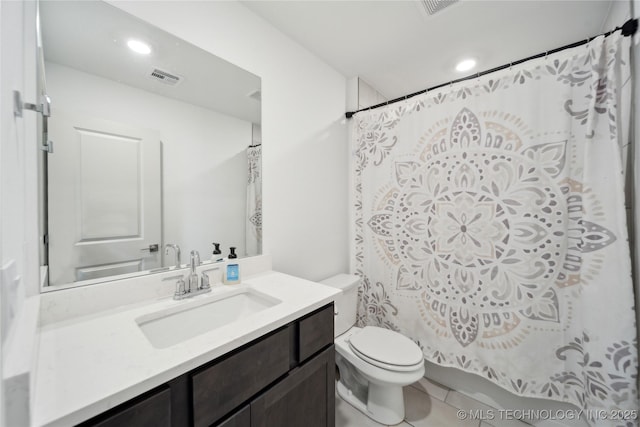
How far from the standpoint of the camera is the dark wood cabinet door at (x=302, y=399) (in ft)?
2.68

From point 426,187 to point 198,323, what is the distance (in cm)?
149

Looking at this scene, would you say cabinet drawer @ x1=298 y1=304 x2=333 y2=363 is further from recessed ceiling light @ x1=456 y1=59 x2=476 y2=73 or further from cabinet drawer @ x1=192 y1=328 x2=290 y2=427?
recessed ceiling light @ x1=456 y1=59 x2=476 y2=73

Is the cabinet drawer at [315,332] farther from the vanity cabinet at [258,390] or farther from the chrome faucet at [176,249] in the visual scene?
the chrome faucet at [176,249]

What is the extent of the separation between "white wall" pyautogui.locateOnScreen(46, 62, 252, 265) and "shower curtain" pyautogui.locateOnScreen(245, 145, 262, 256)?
31mm

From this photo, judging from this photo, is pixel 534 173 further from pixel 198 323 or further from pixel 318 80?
pixel 198 323

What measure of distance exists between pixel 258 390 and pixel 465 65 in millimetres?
2578

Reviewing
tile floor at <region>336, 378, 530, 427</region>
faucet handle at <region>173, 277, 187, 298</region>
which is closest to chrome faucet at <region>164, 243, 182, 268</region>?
faucet handle at <region>173, 277, 187, 298</region>

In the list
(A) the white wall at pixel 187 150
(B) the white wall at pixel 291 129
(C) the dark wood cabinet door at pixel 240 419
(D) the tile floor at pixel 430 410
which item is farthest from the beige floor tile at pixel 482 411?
(A) the white wall at pixel 187 150

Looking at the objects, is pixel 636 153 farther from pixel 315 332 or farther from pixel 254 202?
pixel 254 202

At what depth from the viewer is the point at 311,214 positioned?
180 cm

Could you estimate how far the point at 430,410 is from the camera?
1.49 m

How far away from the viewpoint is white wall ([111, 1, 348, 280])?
1.28 m

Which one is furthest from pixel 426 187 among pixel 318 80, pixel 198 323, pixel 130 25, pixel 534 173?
pixel 130 25

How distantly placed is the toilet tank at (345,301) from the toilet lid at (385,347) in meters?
0.13
